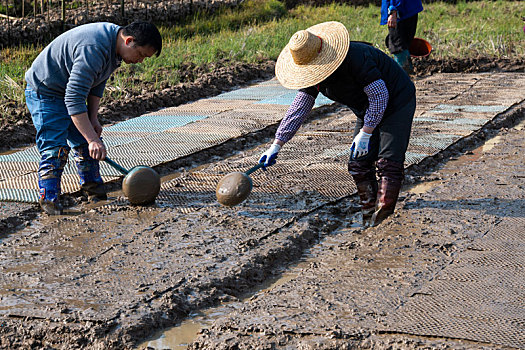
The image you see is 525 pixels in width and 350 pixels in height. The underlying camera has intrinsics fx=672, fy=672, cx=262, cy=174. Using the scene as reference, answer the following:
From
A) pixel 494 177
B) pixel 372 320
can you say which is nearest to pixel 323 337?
pixel 372 320

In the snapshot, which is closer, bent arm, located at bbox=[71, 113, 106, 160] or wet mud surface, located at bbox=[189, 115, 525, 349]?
wet mud surface, located at bbox=[189, 115, 525, 349]

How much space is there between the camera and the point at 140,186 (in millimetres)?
4590

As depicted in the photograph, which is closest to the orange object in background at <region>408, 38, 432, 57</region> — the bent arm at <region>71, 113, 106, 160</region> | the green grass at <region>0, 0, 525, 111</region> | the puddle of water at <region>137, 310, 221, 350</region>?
the green grass at <region>0, 0, 525, 111</region>

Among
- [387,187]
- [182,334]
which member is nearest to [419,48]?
[387,187]

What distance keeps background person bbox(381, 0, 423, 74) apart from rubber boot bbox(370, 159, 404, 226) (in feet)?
14.5

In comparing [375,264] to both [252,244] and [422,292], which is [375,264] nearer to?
[422,292]

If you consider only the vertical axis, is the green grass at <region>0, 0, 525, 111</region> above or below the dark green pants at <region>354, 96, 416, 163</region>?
below

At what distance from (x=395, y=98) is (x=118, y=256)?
194 cm

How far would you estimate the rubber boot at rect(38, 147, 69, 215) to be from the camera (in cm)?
454

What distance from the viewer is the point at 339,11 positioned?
58.5ft

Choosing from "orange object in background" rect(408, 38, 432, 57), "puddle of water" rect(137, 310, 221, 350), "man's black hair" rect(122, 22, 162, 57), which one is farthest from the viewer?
"orange object in background" rect(408, 38, 432, 57)

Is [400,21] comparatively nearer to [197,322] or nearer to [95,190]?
[95,190]

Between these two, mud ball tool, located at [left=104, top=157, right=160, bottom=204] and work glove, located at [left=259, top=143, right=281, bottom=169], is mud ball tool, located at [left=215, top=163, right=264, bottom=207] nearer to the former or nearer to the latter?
work glove, located at [left=259, top=143, right=281, bottom=169]

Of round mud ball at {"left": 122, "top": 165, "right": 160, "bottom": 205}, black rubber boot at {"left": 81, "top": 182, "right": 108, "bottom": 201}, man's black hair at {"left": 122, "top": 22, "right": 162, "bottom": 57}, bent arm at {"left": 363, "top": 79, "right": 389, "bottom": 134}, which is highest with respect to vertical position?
man's black hair at {"left": 122, "top": 22, "right": 162, "bottom": 57}
